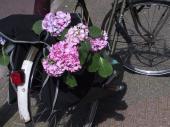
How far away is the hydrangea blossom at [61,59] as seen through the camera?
3.22m

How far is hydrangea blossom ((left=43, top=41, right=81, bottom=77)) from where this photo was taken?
3.22 meters

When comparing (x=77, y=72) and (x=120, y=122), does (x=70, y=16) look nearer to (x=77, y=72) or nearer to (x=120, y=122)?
(x=77, y=72)

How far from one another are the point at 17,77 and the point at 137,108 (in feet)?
5.63

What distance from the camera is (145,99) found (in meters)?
4.83

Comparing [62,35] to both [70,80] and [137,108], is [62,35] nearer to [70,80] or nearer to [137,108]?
[70,80]

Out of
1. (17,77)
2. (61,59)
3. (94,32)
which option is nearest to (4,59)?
(17,77)

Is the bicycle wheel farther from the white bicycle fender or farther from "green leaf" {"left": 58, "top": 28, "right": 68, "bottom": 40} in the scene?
the white bicycle fender

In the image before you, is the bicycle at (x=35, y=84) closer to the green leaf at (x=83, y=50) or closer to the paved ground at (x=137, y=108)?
the green leaf at (x=83, y=50)

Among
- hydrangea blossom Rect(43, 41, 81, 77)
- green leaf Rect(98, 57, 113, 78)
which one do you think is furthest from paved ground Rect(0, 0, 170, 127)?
hydrangea blossom Rect(43, 41, 81, 77)

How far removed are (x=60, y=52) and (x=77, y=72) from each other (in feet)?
0.83

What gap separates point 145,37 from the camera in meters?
4.98

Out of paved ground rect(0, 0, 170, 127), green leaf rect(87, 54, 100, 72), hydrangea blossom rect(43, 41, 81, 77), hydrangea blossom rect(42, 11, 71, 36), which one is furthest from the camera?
paved ground rect(0, 0, 170, 127)

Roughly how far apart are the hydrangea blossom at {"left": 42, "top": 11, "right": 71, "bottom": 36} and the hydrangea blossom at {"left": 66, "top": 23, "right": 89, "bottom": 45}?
68 mm

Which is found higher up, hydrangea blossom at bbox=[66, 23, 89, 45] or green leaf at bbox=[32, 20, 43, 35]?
green leaf at bbox=[32, 20, 43, 35]
